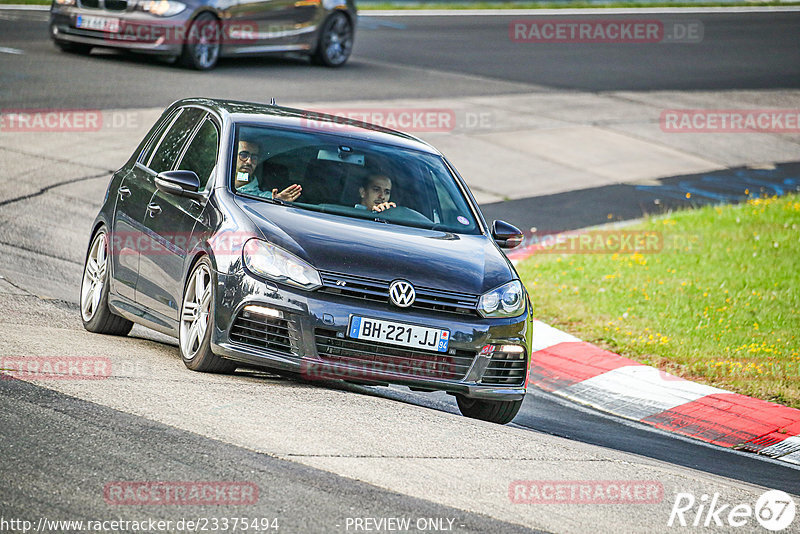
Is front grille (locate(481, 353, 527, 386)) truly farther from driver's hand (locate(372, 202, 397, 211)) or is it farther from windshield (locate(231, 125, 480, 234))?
driver's hand (locate(372, 202, 397, 211))

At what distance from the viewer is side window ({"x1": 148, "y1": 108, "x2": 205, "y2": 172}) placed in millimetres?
8727

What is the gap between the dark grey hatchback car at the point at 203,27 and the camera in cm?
1914

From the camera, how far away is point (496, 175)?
671 inches

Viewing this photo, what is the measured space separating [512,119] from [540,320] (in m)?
9.54

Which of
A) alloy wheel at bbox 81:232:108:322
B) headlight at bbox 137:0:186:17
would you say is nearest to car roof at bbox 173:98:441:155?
alloy wheel at bbox 81:232:108:322

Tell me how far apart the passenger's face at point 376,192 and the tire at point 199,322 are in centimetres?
125

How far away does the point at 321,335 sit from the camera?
703 cm

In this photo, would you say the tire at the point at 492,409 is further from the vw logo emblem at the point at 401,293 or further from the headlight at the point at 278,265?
the headlight at the point at 278,265

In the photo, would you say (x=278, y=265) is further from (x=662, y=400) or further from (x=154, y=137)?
(x=662, y=400)
